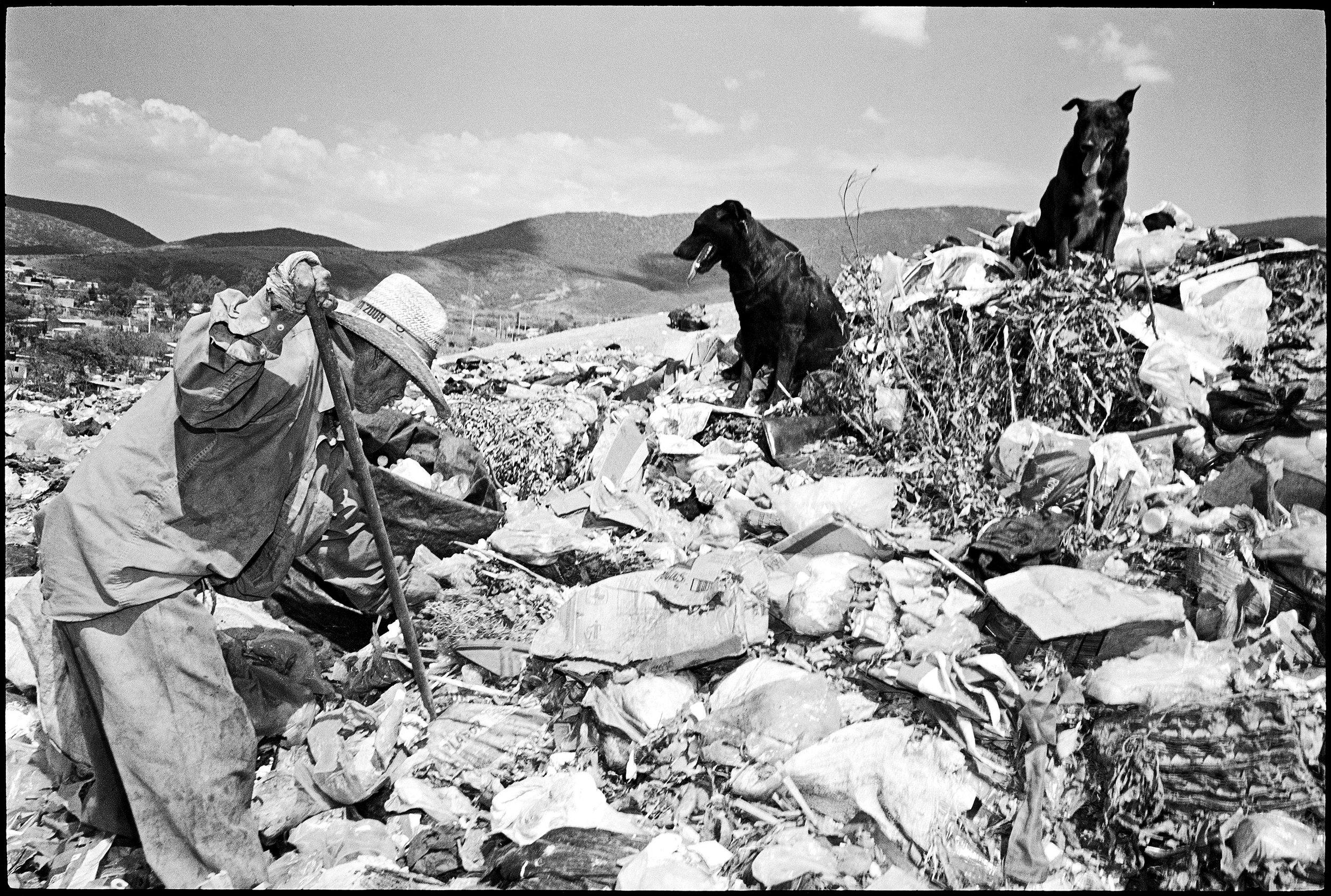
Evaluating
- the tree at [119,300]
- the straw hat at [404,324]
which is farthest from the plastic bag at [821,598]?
the tree at [119,300]

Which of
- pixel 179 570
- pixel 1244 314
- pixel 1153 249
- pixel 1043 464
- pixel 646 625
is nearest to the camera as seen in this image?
pixel 179 570

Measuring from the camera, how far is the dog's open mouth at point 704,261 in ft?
15.4

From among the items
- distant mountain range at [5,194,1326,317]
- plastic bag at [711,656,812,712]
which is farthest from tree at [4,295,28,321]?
plastic bag at [711,656,812,712]

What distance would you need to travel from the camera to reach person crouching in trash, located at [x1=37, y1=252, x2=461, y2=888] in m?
2.01

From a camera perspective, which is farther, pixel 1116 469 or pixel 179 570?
pixel 1116 469

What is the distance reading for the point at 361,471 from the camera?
8.14ft

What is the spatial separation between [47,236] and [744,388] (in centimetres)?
807

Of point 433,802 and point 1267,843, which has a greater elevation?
point 1267,843

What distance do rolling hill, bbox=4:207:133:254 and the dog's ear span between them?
23.1 feet

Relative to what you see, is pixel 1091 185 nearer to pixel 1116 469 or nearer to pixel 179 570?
pixel 1116 469

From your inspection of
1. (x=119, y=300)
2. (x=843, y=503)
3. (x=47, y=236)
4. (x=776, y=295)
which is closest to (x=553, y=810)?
(x=843, y=503)

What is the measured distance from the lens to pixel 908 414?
12.3 feet

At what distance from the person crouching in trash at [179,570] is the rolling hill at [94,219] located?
24.4ft

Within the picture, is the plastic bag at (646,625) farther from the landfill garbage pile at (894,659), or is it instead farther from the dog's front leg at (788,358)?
the dog's front leg at (788,358)
